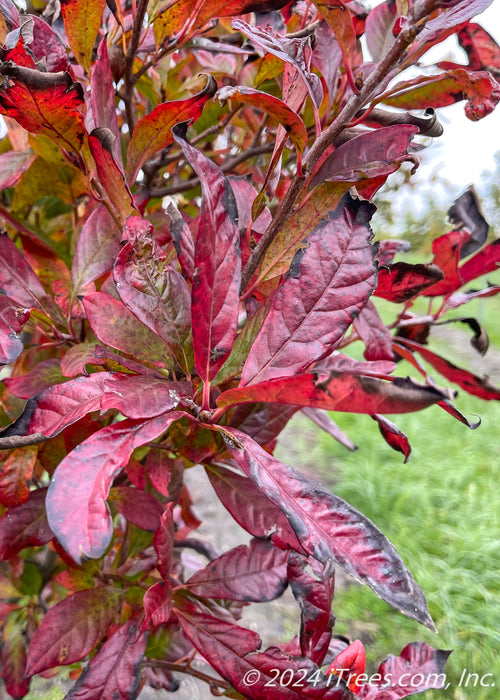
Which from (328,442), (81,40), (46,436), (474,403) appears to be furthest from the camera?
(474,403)

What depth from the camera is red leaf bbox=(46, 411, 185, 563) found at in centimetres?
29

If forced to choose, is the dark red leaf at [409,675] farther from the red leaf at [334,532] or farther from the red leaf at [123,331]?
the red leaf at [123,331]

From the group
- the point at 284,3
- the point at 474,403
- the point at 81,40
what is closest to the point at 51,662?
the point at 81,40

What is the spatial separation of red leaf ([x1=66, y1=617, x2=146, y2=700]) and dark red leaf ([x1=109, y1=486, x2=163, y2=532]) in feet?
0.38

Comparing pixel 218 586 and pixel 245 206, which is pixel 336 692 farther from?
pixel 245 206

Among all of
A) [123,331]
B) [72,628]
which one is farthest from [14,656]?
[123,331]

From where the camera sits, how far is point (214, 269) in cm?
38

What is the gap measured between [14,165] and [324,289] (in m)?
0.43

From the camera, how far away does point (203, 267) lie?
0.38 meters

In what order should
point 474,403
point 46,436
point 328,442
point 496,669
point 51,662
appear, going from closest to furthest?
point 46,436, point 51,662, point 496,669, point 328,442, point 474,403

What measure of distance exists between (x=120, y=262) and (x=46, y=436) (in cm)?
14

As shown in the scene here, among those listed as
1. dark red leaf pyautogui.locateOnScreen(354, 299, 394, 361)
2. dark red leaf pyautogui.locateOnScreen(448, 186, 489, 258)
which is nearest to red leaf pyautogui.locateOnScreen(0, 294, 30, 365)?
dark red leaf pyautogui.locateOnScreen(354, 299, 394, 361)

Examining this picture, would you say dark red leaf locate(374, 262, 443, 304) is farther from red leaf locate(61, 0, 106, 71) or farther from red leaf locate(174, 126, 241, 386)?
red leaf locate(61, 0, 106, 71)

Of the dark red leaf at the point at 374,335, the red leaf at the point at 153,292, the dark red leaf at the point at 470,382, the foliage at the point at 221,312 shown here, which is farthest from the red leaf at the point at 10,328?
the dark red leaf at the point at 470,382
